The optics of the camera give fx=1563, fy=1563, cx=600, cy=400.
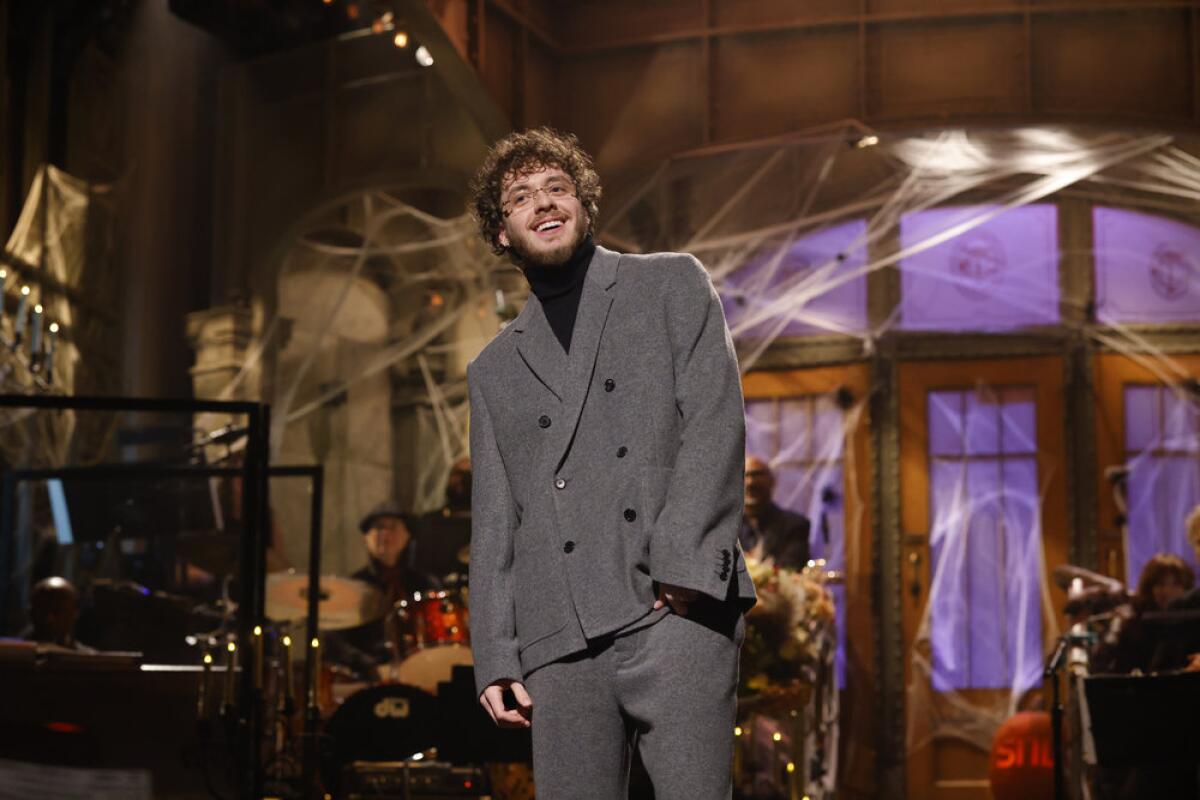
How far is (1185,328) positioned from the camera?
804cm

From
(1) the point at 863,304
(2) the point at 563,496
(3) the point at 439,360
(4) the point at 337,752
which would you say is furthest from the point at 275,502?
(2) the point at 563,496

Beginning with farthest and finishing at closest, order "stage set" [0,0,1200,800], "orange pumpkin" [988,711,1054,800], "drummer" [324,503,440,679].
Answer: "drummer" [324,503,440,679]
"stage set" [0,0,1200,800]
"orange pumpkin" [988,711,1054,800]

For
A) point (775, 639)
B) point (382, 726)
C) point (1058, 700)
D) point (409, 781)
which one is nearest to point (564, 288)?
point (775, 639)

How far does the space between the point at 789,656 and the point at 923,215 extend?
363 centimetres

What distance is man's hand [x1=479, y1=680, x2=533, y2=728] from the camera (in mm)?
2127

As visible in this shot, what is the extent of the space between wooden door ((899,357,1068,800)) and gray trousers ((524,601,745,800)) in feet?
21.1

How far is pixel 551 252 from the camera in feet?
7.34

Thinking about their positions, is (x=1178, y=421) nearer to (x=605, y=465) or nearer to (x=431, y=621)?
(x=431, y=621)

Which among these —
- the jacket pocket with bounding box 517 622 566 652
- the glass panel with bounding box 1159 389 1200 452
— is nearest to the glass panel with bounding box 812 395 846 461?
the glass panel with bounding box 1159 389 1200 452

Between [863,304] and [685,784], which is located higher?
[863,304]

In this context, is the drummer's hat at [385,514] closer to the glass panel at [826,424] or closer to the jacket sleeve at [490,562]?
the glass panel at [826,424]

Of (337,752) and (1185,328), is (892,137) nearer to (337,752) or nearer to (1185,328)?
(1185,328)

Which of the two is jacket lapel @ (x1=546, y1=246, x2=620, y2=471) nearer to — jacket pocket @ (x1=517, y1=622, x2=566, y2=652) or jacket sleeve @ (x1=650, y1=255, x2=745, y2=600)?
jacket sleeve @ (x1=650, y1=255, x2=745, y2=600)

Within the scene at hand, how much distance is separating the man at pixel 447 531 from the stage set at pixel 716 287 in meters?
0.02
